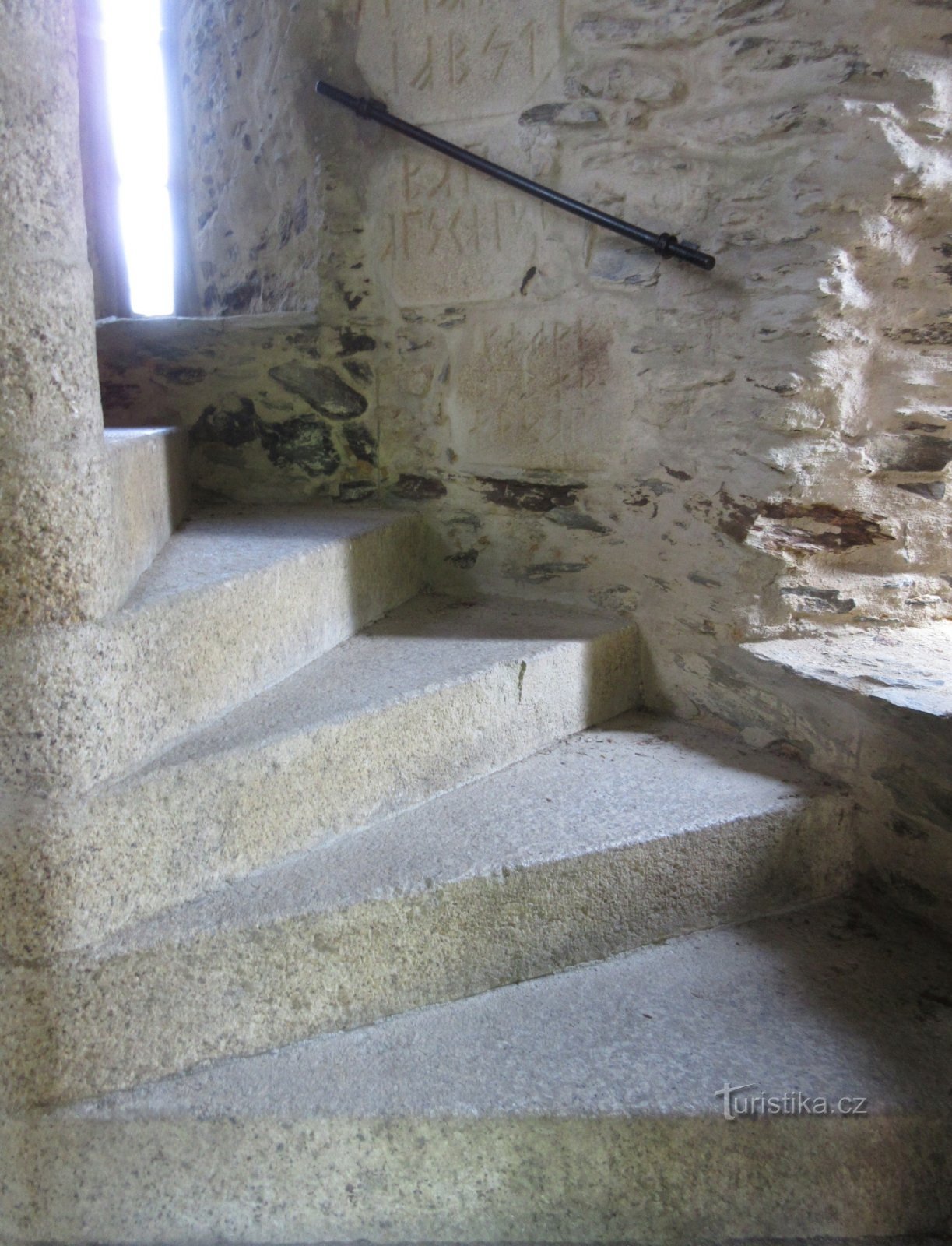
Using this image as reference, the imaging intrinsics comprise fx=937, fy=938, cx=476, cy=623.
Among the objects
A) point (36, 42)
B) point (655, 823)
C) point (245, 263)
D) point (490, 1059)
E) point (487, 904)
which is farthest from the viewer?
point (245, 263)

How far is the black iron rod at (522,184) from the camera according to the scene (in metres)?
1.87

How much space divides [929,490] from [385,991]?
4.59 ft

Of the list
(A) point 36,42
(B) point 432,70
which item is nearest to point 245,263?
(B) point 432,70

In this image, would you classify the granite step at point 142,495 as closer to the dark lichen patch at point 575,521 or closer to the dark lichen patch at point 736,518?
the dark lichen patch at point 575,521

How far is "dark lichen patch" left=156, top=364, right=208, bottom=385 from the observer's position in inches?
96.9

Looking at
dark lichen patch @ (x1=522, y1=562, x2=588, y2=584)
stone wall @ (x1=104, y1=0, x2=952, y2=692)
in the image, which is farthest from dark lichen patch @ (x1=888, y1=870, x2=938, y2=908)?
dark lichen patch @ (x1=522, y1=562, x2=588, y2=584)

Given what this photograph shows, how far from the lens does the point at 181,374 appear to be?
2.47m

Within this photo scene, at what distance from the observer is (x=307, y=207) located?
2.39 meters

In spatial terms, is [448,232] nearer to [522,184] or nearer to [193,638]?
[522,184]

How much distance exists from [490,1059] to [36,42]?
146 centimetres

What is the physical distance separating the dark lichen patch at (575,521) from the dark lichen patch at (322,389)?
0.59 m

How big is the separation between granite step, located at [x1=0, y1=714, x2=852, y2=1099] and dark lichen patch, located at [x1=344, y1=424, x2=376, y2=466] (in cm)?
96

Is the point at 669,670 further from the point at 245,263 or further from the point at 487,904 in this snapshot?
the point at 245,263

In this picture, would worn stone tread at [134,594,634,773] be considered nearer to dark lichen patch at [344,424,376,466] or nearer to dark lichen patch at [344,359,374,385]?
dark lichen patch at [344,424,376,466]
